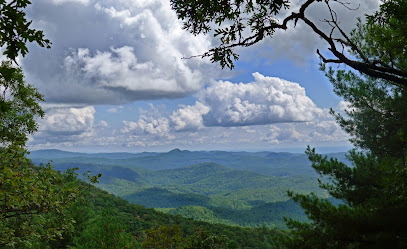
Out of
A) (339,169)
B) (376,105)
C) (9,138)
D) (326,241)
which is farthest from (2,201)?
(376,105)

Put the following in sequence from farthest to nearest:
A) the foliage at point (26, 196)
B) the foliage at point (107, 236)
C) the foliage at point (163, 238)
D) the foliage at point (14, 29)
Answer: the foliage at point (163, 238) → the foliage at point (107, 236) → the foliage at point (26, 196) → the foliage at point (14, 29)

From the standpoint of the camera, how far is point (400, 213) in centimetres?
359

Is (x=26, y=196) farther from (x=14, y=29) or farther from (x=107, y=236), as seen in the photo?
(x=107, y=236)

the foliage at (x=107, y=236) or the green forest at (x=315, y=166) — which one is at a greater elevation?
the green forest at (x=315, y=166)

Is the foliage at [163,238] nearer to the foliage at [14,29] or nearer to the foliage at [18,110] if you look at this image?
the foliage at [18,110]

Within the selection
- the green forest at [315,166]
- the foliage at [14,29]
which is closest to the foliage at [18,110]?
the green forest at [315,166]

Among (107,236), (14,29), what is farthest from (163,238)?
(14,29)

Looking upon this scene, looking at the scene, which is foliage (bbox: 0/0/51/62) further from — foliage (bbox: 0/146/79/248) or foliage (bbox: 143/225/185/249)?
foliage (bbox: 143/225/185/249)

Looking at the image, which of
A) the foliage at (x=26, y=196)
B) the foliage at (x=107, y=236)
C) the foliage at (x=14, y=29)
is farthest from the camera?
the foliage at (x=107, y=236)

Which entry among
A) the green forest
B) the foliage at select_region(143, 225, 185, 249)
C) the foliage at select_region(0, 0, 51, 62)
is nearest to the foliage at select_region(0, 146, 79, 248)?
the green forest

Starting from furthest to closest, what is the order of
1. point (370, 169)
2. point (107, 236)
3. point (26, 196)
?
point (107, 236), point (370, 169), point (26, 196)

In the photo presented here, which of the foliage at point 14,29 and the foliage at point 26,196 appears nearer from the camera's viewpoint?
the foliage at point 14,29

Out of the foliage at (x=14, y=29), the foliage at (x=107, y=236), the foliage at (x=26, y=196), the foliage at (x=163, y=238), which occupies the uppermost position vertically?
the foliage at (x=14, y=29)

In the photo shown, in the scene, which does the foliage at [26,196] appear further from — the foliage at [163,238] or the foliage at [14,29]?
the foliage at [163,238]
